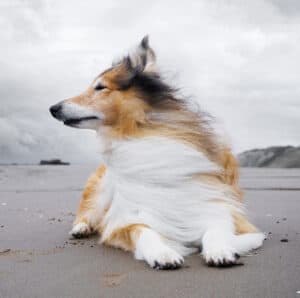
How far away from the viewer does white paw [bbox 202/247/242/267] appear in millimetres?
4004

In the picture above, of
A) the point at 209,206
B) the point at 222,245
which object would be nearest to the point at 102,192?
the point at 209,206

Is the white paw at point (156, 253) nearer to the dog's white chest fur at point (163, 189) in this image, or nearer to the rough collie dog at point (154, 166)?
the rough collie dog at point (154, 166)

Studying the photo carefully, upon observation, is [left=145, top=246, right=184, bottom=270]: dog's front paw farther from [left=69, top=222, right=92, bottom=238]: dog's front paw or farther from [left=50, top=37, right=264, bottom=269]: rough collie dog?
[left=69, top=222, right=92, bottom=238]: dog's front paw

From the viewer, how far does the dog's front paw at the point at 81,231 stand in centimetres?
601

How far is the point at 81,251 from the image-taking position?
16.7ft

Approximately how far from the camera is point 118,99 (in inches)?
209

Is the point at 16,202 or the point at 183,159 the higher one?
the point at 183,159

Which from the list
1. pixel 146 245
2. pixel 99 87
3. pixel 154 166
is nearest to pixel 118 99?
pixel 99 87

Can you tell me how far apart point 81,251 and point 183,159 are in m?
1.26

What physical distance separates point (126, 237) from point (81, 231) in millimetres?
1234

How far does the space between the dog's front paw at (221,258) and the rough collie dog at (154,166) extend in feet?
0.97

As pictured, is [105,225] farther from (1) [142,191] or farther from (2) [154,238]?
(2) [154,238]

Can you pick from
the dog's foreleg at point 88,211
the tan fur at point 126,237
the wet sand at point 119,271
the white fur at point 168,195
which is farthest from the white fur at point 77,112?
the wet sand at point 119,271

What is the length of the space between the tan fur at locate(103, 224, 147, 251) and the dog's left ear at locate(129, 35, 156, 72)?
1639 millimetres
